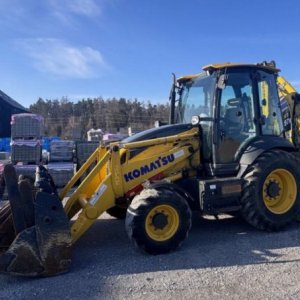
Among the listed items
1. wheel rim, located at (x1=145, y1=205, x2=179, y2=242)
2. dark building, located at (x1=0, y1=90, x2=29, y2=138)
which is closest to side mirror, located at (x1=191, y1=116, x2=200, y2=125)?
wheel rim, located at (x1=145, y1=205, x2=179, y2=242)

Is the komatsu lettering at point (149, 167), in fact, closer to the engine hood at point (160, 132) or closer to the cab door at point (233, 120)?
the engine hood at point (160, 132)

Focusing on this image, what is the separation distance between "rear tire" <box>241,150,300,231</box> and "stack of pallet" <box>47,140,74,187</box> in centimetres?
707

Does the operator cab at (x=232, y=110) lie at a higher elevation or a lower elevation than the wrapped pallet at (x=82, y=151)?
higher

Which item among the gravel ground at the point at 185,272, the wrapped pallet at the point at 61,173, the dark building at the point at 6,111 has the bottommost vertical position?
the gravel ground at the point at 185,272

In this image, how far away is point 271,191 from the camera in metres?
6.25

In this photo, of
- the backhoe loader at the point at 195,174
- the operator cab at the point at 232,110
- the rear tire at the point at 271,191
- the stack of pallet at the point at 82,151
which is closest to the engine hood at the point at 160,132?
the backhoe loader at the point at 195,174

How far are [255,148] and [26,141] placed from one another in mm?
7870

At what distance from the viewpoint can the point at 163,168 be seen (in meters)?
6.12

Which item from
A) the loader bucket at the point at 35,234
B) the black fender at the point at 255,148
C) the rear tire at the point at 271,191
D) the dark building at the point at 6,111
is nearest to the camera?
the loader bucket at the point at 35,234

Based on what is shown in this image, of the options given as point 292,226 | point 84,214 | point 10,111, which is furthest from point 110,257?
point 10,111

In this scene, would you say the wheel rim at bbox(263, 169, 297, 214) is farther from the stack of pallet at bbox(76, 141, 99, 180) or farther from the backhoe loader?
the stack of pallet at bbox(76, 141, 99, 180)

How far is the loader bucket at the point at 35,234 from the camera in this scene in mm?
4582

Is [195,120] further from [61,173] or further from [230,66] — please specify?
[61,173]

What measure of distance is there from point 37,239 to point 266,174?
11.7 feet
